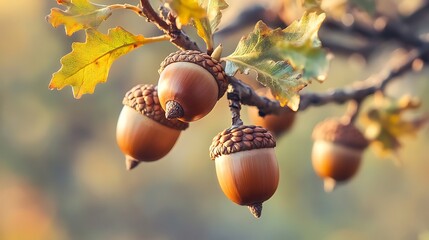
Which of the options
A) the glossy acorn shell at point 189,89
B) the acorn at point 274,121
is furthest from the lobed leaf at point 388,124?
the glossy acorn shell at point 189,89

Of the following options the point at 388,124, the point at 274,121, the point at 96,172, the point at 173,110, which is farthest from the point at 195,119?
the point at 96,172

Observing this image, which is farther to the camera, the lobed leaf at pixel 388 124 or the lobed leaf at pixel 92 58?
the lobed leaf at pixel 388 124

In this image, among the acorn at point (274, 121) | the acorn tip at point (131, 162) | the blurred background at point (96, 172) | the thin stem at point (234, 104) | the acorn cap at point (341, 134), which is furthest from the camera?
the blurred background at point (96, 172)

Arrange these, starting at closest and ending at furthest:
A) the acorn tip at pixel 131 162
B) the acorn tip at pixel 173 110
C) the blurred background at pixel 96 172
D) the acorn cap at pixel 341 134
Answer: the acorn tip at pixel 173 110
the acorn tip at pixel 131 162
the acorn cap at pixel 341 134
the blurred background at pixel 96 172

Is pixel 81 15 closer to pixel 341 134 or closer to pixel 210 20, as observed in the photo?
pixel 210 20

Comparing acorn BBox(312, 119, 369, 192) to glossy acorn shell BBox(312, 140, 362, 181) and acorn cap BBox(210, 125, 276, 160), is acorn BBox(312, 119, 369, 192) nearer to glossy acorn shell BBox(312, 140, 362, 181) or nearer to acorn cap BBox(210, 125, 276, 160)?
glossy acorn shell BBox(312, 140, 362, 181)

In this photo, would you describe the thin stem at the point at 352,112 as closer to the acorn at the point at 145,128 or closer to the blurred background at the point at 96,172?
the acorn at the point at 145,128

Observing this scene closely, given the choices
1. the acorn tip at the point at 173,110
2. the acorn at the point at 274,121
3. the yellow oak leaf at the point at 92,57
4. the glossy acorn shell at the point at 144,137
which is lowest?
the acorn at the point at 274,121
